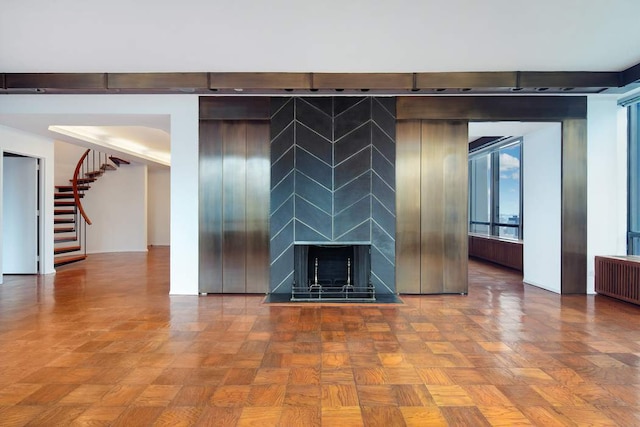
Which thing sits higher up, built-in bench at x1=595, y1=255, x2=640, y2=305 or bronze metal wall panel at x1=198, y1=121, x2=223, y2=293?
bronze metal wall panel at x1=198, y1=121, x2=223, y2=293

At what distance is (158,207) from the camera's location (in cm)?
1389

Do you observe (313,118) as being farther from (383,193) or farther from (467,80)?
(467,80)

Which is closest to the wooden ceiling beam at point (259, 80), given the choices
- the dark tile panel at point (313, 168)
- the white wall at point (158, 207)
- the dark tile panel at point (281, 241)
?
the dark tile panel at point (313, 168)

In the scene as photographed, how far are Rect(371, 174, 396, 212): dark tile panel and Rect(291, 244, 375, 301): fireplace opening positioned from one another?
2.24 ft

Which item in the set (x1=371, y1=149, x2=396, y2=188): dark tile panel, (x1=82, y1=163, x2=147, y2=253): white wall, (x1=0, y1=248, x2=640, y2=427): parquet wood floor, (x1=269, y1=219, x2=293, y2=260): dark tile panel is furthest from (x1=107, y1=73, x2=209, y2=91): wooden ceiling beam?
(x1=82, y1=163, x2=147, y2=253): white wall

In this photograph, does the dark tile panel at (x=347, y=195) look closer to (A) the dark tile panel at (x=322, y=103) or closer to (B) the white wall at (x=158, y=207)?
(A) the dark tile panel at (x=322, y=103)

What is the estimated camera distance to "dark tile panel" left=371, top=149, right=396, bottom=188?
18.6 feet

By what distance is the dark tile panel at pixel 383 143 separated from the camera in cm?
568

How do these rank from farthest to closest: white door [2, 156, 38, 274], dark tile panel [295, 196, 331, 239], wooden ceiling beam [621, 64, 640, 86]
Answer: white door [2, 156, 38, 274]
dark tile panel [295, 196, 331, 239]
wooden ceiling beam [621, 64, 640, 86]

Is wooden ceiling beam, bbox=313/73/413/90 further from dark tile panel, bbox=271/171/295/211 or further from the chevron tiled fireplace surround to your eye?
dark tile panel, bbox=271/171/295/211

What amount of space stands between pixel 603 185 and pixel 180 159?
6263mm

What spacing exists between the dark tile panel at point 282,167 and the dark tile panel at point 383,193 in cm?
122

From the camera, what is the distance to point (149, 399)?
8.18 feet

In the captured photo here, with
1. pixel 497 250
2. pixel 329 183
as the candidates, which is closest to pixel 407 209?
pixel 329 183
